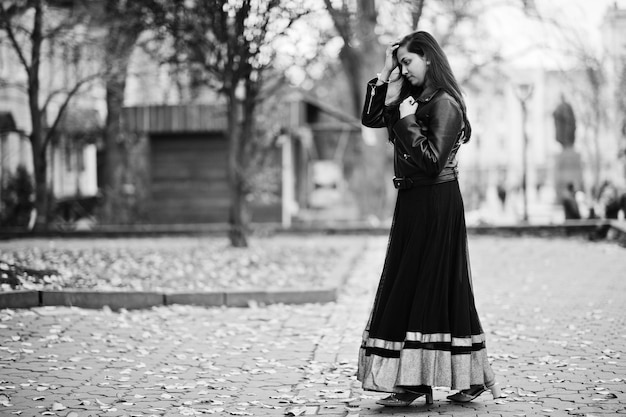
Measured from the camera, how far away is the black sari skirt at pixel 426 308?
503cm

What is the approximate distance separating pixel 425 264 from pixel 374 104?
1039 mm

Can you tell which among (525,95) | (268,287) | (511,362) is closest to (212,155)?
(525,95)

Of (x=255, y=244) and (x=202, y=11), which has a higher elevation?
(x=202, y=11)

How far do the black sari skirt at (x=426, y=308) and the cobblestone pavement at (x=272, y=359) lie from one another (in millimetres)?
274

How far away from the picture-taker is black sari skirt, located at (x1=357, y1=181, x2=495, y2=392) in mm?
5027

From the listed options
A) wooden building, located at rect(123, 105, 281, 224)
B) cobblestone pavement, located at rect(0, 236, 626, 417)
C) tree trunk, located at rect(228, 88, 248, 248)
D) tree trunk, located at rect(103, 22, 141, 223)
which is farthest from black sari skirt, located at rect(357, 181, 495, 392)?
wooden building, located at rect(123, 105, 281, 224)

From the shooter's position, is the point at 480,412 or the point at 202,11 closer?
the point at 480,412

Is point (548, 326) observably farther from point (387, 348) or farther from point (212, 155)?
point (212, 155)

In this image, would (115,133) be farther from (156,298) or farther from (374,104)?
(374,104)

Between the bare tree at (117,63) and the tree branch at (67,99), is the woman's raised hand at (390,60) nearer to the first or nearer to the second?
the bare tree at (117,63)

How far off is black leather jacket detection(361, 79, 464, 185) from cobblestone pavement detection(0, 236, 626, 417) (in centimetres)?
139

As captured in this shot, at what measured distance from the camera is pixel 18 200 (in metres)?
23.5

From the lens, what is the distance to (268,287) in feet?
35.3

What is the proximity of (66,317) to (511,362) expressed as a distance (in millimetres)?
4346
